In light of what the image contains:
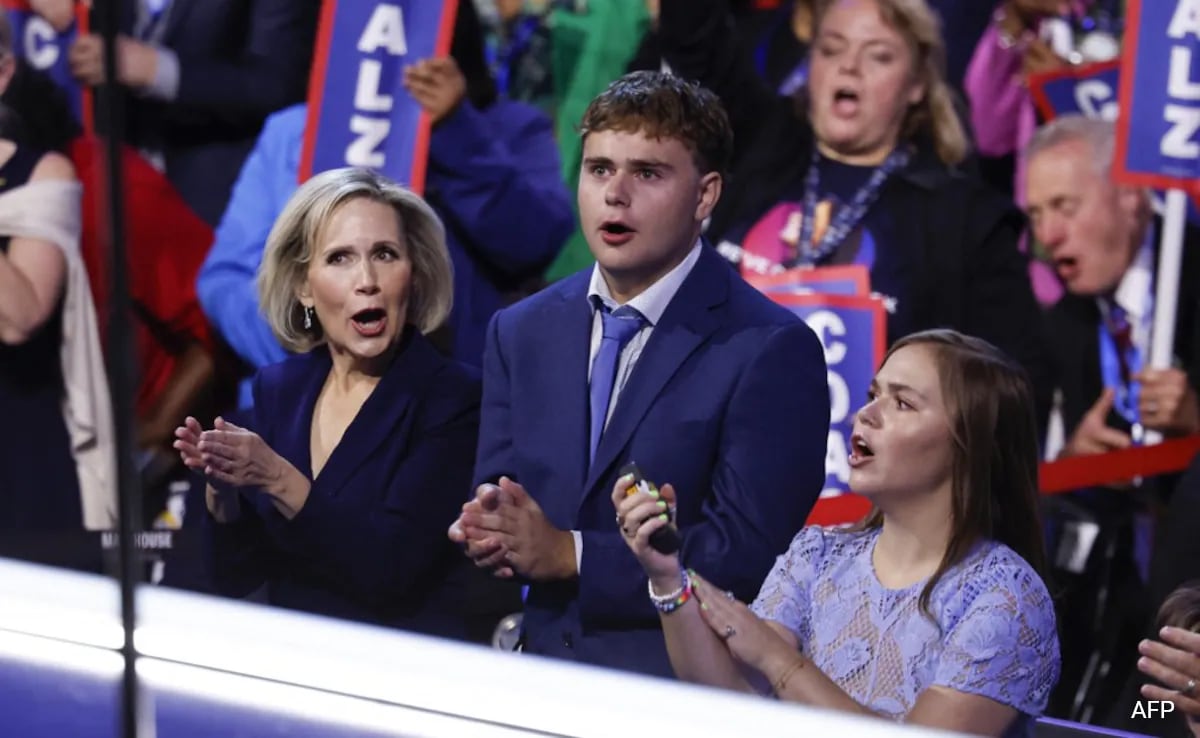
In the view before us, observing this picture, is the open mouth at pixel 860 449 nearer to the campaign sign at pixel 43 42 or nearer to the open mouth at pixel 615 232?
the open mouth at pixel 615 232

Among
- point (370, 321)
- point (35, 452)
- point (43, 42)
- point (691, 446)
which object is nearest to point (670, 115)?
point (691, 446)

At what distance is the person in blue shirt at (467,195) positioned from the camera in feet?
6.53

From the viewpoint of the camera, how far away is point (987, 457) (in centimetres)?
163

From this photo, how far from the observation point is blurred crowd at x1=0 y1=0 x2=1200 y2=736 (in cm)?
167

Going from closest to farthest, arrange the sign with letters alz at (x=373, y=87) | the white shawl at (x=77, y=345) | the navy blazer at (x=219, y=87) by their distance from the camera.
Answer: the sign with letters alz at (x=373, y=87) < the navy blazer at (x=219, y=87) < the white shawl at (x=77, y=345)

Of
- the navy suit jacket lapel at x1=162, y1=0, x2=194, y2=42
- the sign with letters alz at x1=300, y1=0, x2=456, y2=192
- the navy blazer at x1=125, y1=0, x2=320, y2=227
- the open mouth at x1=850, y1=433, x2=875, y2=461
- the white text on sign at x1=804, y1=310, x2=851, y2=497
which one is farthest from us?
the navy suit jacket lapel at x1=162, y1=0, x2=194, y2=42

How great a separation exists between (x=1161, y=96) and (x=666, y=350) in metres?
0.66

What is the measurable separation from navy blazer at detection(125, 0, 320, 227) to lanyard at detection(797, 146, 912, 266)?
75 centimetres

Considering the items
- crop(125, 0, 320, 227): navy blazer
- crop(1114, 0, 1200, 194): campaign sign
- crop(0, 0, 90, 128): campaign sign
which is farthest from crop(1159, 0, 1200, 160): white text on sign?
crop(0, 0, 90, 128): campaign sign

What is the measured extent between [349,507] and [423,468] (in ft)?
0.39

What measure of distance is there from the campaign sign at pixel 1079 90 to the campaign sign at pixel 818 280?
31 centimetres

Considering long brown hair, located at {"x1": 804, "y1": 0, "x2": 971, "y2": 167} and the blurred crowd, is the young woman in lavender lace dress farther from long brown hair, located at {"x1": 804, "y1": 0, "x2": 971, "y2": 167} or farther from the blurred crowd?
long brown hair, located at {"x1": 804, "y1": 0, "x2": 971, "y2": 167}

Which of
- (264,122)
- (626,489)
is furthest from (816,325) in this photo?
(264,122)

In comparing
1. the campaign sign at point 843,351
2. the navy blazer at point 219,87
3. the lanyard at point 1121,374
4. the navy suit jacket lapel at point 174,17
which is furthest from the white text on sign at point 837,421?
the navy suit jacket lapel at point 174,17
